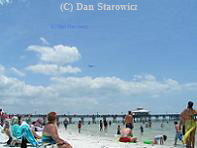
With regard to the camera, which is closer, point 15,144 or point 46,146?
point 46,146

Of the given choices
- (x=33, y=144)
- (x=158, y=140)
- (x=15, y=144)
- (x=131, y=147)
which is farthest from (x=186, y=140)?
(x=158, y=140)

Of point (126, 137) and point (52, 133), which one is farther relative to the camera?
point (126, 137)

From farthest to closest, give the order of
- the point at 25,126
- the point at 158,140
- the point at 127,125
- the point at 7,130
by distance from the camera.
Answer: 1. the point at 158,140
2. the point at 127,125
3. the point at 7,130
4. the point at 25,126

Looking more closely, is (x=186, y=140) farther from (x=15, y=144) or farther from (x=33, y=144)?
(x=15, y=144)

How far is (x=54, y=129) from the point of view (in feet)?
19.2

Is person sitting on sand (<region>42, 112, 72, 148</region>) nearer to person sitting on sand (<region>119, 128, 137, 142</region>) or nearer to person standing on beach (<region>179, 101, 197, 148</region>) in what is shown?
person standing on beach (<region>179, 101, 197, 148</region>)

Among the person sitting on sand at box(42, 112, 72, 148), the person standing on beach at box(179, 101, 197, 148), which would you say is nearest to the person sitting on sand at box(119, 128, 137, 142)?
the person standing on beach at box(179, 101, 197, 148)

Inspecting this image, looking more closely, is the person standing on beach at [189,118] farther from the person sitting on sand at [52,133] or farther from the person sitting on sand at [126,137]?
the person sitting on sand at [52,133]

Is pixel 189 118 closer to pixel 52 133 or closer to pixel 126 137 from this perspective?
pixel 126 137

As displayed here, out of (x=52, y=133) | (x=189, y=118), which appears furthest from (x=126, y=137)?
(x=52, y=133)

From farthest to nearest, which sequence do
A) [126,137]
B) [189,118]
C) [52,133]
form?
[126,137] → [189,118] → [52,133]

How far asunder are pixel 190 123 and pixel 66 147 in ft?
12.8

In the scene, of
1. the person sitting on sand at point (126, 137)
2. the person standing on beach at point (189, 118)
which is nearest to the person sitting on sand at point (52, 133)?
the person standing on beach at point (189, 118)

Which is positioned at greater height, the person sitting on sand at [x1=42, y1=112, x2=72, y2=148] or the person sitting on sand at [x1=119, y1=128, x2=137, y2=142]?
the person sitting on sand at [x1=42, y1=112, x2=72, y2=148]
